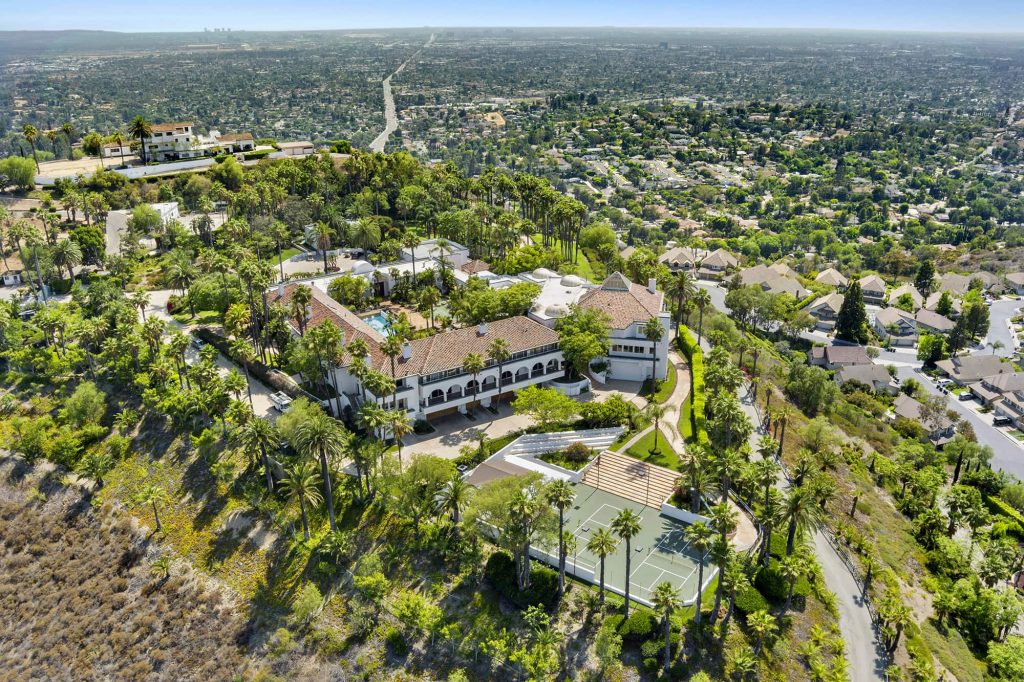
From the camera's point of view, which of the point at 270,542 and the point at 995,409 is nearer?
the point at 270,542

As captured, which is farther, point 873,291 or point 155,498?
point 873,291

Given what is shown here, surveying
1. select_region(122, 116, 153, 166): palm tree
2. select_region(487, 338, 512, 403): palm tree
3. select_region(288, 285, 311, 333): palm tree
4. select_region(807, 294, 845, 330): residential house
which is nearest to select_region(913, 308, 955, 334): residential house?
select_region(807, 294, 845, 330): residential house

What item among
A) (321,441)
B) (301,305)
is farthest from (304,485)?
(301,305)

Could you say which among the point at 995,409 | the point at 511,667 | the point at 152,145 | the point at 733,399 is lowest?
the point at 995,409

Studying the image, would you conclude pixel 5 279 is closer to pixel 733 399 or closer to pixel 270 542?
pixel 270 542

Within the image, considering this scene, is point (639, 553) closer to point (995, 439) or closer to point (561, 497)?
point (561, 497)

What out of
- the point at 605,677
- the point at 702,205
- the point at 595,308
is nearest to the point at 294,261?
the point at 595,308

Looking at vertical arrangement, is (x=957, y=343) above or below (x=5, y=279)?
below

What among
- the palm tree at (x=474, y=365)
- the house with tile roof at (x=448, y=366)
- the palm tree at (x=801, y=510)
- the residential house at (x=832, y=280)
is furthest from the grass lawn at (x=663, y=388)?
the residential house at (x=832, y=280)
